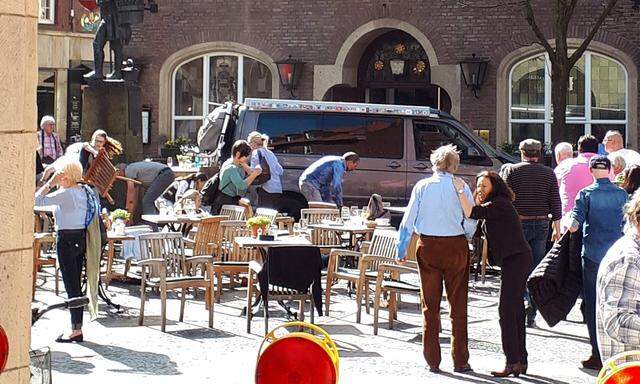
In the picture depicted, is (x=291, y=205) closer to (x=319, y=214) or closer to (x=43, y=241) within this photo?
(x=319, y=214)

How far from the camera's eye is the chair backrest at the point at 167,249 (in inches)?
500

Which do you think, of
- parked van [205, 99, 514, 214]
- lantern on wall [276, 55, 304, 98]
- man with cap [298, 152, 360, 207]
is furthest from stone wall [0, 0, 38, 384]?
lantern on wall [276, 55, 304, 98]

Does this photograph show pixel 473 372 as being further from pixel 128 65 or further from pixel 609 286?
pixel 128 65

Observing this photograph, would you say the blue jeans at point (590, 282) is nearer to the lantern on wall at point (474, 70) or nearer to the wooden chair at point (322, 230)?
the wooden chair at point (322, 230)

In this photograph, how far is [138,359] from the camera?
1073 cm

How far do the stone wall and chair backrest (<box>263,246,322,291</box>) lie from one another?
641 cm

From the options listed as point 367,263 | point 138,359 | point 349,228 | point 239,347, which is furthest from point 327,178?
point 138,359

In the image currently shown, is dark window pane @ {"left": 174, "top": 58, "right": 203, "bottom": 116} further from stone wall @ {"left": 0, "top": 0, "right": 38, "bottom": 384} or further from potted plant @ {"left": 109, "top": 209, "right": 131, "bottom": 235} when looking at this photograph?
stone wall @ {"left": 0, "top": 0, "right": 38, "bottom": 384}

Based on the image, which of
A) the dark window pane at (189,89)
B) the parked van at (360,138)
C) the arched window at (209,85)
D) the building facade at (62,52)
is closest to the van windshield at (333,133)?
the parked van at (360,138)

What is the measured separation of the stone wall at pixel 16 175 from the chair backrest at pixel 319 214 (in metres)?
10.7

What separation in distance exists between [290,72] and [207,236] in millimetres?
13931

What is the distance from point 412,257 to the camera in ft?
43.4

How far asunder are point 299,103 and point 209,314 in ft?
27.6

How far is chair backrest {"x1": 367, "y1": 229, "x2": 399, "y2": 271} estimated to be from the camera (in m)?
13.0
